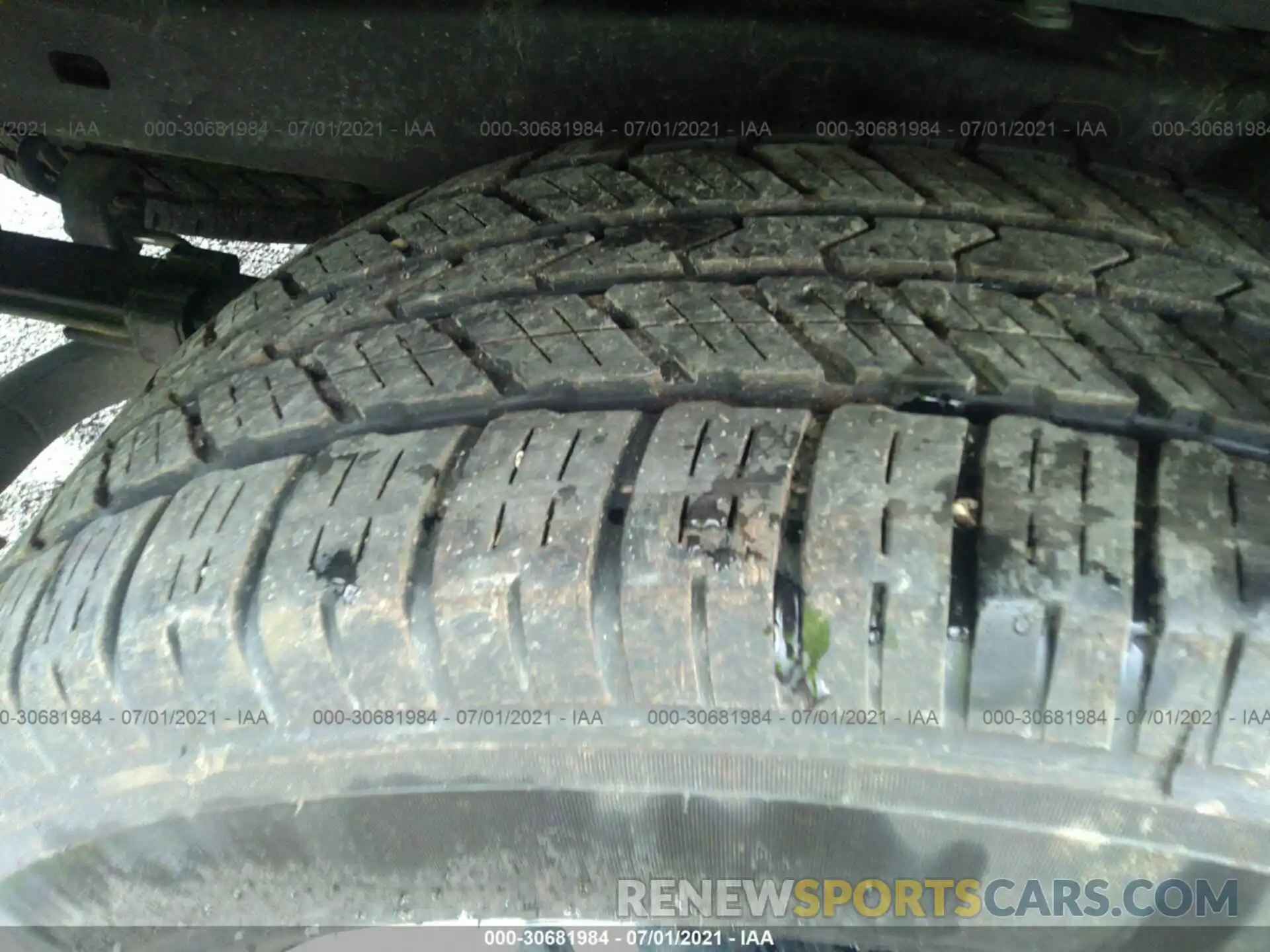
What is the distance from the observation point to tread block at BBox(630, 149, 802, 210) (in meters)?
1.00

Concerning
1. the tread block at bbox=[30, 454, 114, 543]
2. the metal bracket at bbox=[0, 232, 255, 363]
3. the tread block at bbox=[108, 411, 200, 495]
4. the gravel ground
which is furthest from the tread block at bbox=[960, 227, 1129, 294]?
the gravel ground

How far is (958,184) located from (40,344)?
2.57 meters

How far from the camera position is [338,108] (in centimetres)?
120

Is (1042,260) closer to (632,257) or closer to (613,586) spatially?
(632,257)

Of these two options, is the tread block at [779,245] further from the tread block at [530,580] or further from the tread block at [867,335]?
the tread block at [530,580]

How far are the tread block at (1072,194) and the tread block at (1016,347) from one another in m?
0.15

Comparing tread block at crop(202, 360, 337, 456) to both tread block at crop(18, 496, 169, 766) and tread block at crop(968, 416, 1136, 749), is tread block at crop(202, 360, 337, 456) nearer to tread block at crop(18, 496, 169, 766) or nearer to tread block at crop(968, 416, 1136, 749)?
tread block at crop(18, 496, 169, 766)

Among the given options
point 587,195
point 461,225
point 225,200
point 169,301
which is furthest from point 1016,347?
point 225,200

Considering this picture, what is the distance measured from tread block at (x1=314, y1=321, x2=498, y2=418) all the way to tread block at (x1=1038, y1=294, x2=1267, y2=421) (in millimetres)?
478

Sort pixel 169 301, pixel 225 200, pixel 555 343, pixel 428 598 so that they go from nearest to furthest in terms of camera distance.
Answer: pixel 428 598 → pixel 555 343 → pixel 169 301 → pixel 225 200

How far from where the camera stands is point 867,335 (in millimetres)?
851

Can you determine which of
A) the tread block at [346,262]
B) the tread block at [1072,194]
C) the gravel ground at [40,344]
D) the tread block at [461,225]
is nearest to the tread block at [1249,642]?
the tread block at [1072,194]

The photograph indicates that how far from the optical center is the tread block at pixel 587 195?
102 cm

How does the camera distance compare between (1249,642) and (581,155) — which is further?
(581,155)
